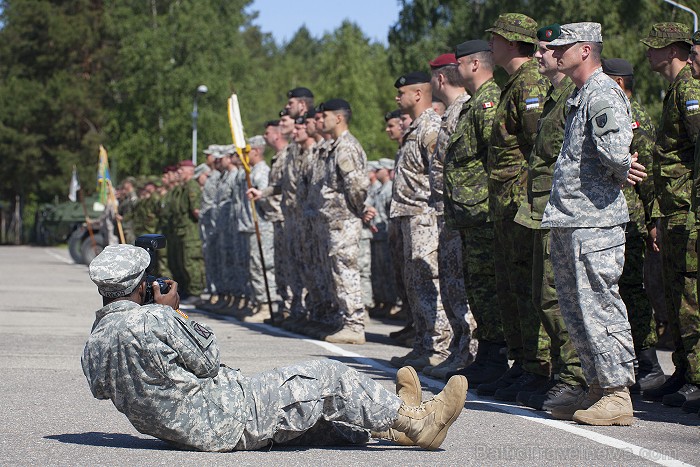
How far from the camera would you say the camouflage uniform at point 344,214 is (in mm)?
13383

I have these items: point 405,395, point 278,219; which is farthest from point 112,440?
point 278,219

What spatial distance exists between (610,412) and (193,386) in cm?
244

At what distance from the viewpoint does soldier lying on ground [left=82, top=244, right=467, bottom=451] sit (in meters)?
6.28

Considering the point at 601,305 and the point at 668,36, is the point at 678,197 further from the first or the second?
the point at 601,305

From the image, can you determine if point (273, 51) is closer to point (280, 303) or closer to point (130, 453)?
point (280, 303)

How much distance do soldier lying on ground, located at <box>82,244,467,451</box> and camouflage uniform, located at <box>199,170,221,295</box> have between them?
12.9m

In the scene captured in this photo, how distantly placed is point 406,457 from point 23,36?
213ft

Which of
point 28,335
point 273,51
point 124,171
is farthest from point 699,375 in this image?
point 273,51

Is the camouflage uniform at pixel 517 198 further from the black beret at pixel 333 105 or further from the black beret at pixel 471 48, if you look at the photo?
the black beret at pixel 333 105

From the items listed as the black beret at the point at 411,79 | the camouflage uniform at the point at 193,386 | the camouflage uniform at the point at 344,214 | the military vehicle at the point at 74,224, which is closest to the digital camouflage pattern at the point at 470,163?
the black beret at the point at 411,79

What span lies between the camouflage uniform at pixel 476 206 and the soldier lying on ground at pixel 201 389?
9.75 ft

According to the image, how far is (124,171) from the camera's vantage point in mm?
65688

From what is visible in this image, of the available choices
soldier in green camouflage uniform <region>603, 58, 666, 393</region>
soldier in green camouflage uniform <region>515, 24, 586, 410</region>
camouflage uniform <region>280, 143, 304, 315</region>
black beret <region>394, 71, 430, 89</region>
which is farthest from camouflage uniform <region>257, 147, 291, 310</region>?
soldier in green camouflage uniform <region>515, 24, 586, 410</region>

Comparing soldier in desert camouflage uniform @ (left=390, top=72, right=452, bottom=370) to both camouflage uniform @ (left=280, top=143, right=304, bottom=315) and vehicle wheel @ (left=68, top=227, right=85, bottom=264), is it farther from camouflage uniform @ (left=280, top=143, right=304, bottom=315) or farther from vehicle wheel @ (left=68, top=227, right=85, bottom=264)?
vehicle wheel @ (left=68, top=227, right=85, bottom=264)
